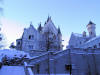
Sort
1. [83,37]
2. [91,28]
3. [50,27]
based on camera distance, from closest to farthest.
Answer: [50,27] < [83,37] < [91,28]

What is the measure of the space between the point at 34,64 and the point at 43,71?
1667 millimetres

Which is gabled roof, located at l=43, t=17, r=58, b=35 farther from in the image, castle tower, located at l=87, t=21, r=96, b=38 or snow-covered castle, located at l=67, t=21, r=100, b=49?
castle tower, located at l=87, t=21, r=96, b=38

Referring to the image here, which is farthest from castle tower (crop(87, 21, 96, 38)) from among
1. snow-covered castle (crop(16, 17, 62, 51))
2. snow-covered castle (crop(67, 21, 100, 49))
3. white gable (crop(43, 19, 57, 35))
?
white gable (crop(43, 19, 57, 35))

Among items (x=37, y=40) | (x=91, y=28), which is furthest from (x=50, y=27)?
(x=91, y=28)

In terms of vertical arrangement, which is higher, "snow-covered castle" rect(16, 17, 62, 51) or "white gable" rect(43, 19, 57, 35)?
"white gable" rect(43, 19, 57, 35)

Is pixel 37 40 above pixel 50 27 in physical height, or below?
below

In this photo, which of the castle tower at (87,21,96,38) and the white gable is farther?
the castle tower at (87,21,96,38)

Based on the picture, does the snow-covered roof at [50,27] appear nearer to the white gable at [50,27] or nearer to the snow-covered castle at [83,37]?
the white gable at [50,27]

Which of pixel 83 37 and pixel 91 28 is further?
pixel 91 28

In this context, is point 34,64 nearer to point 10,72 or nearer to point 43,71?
point 43,71

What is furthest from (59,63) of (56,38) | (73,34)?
(73,34)

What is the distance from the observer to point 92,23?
43.1 metres

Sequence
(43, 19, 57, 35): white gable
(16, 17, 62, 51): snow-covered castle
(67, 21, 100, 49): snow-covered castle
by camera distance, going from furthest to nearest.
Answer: (67, 21, 100, 49): snow-covered castle
(43, 19, 57, 35): white gable
(16, 17, 62, 51): snow-covered castle

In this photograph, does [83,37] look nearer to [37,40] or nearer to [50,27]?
[50,27]
